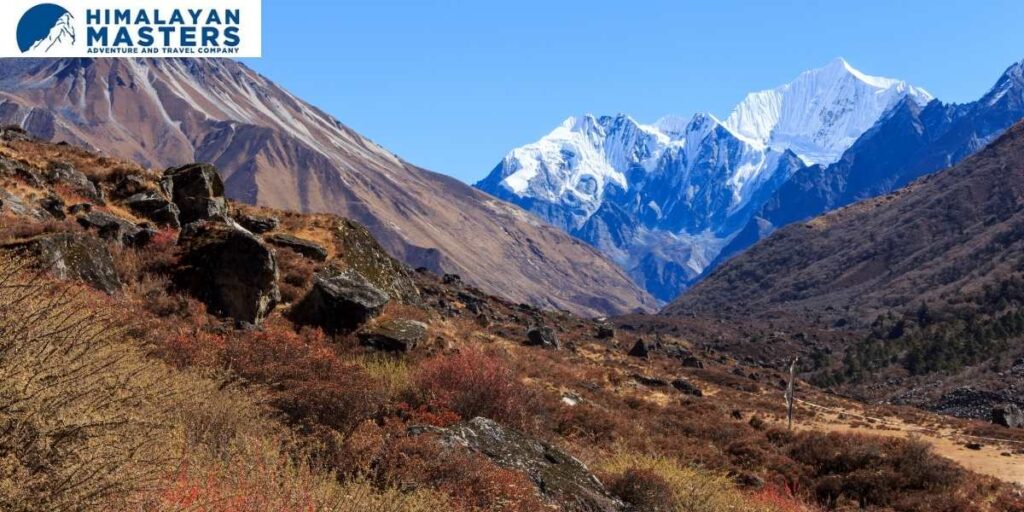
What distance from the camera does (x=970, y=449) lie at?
3164 centimetres

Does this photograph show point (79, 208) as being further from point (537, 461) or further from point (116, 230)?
point (537, 461)

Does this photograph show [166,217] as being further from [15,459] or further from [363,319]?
[15,459]

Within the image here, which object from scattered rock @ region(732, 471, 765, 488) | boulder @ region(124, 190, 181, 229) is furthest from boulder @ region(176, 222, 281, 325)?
scattered rock @ region(732, 471, 765, 488)

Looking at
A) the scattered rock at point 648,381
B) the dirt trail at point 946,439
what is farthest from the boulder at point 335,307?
the scattered rock at point 648,381

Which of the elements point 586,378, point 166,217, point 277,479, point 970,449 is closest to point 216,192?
point 166,217

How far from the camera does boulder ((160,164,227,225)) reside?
24172 millimetres

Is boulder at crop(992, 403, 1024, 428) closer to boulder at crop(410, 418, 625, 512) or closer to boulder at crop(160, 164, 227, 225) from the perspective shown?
boulder at crop(410, 418, 625, 512)

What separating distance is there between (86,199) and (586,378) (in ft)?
63.3

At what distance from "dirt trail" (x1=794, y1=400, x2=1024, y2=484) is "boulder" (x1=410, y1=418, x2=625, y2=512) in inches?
767

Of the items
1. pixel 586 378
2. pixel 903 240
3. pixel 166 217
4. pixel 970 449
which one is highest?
pixel 903 240

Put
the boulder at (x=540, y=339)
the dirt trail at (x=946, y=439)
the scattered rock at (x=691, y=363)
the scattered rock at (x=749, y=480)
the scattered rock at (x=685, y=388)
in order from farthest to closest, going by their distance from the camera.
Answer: the scattered rock at (x=691, y=363)
the boulder at (x=540, y=339)
the scattered rock at (x=685, y=388)
the dirt trail at (x=946, y=439)
the scattered rock at (x=749, y=480)

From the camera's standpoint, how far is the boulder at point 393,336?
18469 millimetres

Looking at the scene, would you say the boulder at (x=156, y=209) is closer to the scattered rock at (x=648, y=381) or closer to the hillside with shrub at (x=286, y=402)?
the hillside with shrub at (x=286, y=402)

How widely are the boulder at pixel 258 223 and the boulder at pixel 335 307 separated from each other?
20.7 ft
